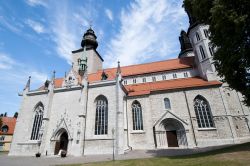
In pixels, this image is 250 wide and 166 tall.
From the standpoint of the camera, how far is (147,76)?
91.6ft

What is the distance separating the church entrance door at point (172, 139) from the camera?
20.3 metres

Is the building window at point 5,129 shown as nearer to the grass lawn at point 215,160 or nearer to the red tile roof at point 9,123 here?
the red tile roof at point 9,123

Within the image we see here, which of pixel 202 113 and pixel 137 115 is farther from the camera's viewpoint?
pixel 137 115

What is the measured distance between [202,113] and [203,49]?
10904mm

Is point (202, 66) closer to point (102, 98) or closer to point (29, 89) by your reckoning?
point (102, 98)

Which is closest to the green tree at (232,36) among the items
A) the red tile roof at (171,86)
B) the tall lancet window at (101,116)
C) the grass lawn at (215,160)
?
the grass lawn at (215,160)

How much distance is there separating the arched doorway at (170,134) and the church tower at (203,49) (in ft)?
27.4

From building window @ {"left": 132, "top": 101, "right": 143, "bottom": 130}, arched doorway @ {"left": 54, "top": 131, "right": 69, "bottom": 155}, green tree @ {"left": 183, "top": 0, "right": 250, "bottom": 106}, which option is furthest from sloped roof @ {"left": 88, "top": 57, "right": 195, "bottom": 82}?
green tree @ {"left": 183, "top": 0, "right": 250, "bottom": 106}

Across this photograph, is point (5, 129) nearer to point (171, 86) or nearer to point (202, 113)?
point (171, 86)

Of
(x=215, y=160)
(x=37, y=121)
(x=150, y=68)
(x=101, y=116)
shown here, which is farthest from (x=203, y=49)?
(x=37, y=121)

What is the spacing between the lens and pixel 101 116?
20.1 meters

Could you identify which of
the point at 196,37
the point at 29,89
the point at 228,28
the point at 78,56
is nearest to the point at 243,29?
the point at 228,28

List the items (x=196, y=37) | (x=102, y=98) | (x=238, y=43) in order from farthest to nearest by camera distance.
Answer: (x=196, y=37) < (x=102, y=98) < (x=238, y=43)

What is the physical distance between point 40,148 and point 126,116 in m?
11.9
